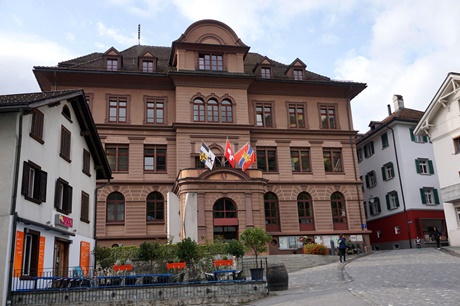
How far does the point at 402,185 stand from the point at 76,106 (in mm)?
30762

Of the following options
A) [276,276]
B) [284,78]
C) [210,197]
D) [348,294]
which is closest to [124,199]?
[210,197]

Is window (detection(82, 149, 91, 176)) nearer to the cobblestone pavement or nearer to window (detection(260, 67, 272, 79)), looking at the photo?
the cobblestone pavement

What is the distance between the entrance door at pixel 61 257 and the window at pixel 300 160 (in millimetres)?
24111

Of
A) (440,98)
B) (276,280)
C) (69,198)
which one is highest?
(440,98)

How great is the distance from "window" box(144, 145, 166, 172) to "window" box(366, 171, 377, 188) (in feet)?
70.9

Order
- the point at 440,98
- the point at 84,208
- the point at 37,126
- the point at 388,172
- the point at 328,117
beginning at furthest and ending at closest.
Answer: the point at 388,172, the point at 328,117, the point at 440,98, the point at 84,208, the point at 37,126

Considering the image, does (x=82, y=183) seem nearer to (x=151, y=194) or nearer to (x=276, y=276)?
(x=276, y=276)

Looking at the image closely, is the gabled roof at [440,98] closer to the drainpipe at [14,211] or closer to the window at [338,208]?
the window at [338,208]

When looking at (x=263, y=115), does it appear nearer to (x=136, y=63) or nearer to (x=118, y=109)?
(x=136, y=63)

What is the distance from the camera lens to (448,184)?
34.6 meters

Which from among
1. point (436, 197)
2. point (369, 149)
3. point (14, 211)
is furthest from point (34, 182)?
point (369, 149)

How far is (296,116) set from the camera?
4266cm

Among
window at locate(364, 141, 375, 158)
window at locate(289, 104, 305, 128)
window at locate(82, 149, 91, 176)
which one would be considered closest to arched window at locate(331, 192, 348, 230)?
window at locate(289, 104, 305, 128)

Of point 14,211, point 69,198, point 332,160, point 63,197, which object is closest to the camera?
point 14,211
